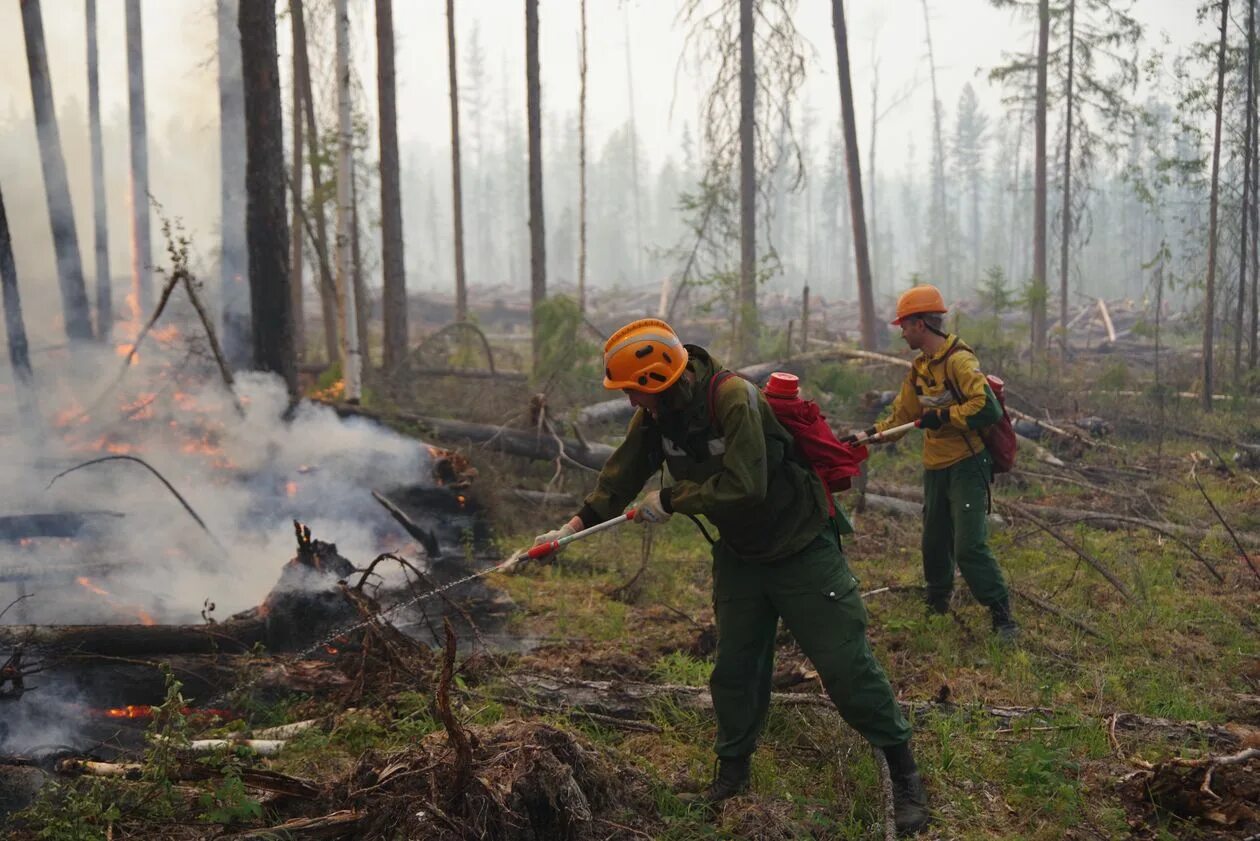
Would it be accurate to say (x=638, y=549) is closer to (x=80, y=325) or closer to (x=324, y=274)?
(x=324, y=274)

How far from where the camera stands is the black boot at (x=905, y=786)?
353cm

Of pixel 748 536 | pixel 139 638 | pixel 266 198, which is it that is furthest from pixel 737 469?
pixel 266 198

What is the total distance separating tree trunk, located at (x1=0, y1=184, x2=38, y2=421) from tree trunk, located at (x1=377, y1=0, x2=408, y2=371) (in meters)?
5.38

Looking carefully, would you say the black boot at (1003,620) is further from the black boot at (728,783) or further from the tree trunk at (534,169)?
the tree trunk at (534,169)

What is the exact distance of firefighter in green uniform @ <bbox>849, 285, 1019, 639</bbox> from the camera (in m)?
5.38

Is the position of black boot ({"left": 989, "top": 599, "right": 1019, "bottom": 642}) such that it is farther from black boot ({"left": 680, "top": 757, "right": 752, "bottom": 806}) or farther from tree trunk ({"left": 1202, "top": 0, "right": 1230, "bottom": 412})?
tree trunk ({"left": 1202, "top": 0, "right": 1230, "bottom": 412})

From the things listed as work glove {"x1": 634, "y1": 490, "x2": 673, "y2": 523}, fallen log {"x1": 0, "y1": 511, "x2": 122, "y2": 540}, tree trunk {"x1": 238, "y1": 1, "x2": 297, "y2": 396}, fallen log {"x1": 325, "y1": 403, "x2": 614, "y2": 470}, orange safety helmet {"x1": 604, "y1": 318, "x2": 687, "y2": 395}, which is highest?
tree trunk {"x1": 238, "y1": 1, "x2": 297, "y2": 396}

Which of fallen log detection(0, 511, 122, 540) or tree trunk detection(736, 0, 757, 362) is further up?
tree trunk detection(736, 0, 757, 362)

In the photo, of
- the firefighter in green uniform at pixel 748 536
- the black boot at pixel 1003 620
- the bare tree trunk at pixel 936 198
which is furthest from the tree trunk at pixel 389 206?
the bare tree trunk at pixel 936 198

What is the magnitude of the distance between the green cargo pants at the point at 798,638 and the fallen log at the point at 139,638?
3034mm

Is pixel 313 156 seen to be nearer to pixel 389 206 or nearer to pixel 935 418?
pixel 389 206

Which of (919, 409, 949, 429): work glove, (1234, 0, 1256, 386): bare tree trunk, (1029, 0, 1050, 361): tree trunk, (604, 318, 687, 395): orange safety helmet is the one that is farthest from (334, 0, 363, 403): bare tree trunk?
(1029, 0, 1050, 361): tree trunk

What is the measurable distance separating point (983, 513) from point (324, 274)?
12608mm

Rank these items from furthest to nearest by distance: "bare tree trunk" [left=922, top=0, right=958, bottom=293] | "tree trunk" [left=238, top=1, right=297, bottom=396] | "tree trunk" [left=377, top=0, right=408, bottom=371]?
"bare tree trunk" [left=922, top=0, right=958, bottom=293], "tree trunk" [left=377, top=0, right=408, bottom=371], "tree trunk" [left=238, top=1, right=297, bottom=396]
